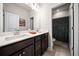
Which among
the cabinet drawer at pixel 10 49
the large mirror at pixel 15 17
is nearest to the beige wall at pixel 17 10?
the large mirror at pixel 15 17

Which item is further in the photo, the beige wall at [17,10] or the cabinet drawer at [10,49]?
the beige wall at [17,10]

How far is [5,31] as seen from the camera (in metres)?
1.34

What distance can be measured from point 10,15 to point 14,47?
0.86m

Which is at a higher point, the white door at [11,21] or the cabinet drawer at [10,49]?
the white door at [11,21]

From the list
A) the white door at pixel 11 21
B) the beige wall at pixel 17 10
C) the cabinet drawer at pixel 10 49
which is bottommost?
the cabinet drawer at pixel 10 49

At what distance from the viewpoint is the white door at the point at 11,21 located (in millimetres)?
1379

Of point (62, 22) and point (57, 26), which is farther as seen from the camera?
point (57, 26)

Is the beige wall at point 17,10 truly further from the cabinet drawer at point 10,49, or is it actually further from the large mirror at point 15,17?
the cabinet drawer at point 10,49

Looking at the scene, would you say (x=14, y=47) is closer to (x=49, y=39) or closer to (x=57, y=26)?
(x=49, y=39)

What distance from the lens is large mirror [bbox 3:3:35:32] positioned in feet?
4.50

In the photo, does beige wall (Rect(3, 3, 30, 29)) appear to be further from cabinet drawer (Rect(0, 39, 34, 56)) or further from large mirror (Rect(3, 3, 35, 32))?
cabinet drawer (Rect(0, 39, 34, 56))

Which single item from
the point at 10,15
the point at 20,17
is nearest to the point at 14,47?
the point at 10,15

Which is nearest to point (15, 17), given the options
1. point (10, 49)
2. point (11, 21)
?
point (11, 21)

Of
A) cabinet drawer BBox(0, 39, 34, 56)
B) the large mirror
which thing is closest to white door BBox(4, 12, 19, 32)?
the large mirror
